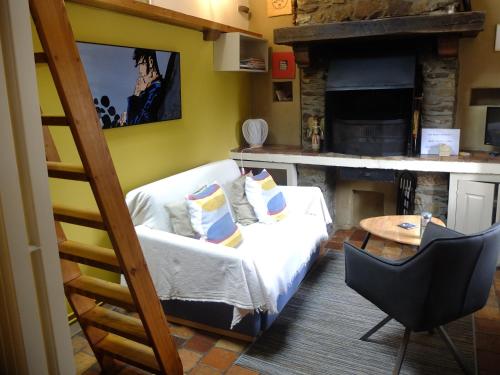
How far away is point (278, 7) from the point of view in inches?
177

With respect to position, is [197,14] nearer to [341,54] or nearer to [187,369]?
[341,54]

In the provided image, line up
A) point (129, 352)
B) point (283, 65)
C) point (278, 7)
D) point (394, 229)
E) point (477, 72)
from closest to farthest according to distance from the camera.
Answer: point (129, 352), point (394, 229), point (477, 72), point (278, 7), point (283, 65)

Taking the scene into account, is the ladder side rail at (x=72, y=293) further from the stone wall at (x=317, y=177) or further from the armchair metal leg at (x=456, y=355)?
the stone wall at (x=317, y=177)

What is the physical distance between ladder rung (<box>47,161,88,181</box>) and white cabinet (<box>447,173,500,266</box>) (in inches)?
123

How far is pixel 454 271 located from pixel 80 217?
1620 mm

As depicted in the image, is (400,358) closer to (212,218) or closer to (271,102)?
(212,218)

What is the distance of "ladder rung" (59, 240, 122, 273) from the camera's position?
1686mm

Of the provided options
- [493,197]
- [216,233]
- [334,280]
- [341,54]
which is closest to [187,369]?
[216,233]

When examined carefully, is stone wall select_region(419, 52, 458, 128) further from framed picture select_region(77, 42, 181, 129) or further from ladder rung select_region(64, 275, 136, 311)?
ladder rung select_region(64, 275, 136, 311)

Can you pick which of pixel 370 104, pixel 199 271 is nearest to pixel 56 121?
pixel 199 271

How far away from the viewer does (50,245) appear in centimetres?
75

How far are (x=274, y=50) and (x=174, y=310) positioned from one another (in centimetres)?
295

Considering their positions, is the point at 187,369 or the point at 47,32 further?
the point at 187,369

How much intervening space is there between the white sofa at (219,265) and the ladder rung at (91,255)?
831 millimetres
